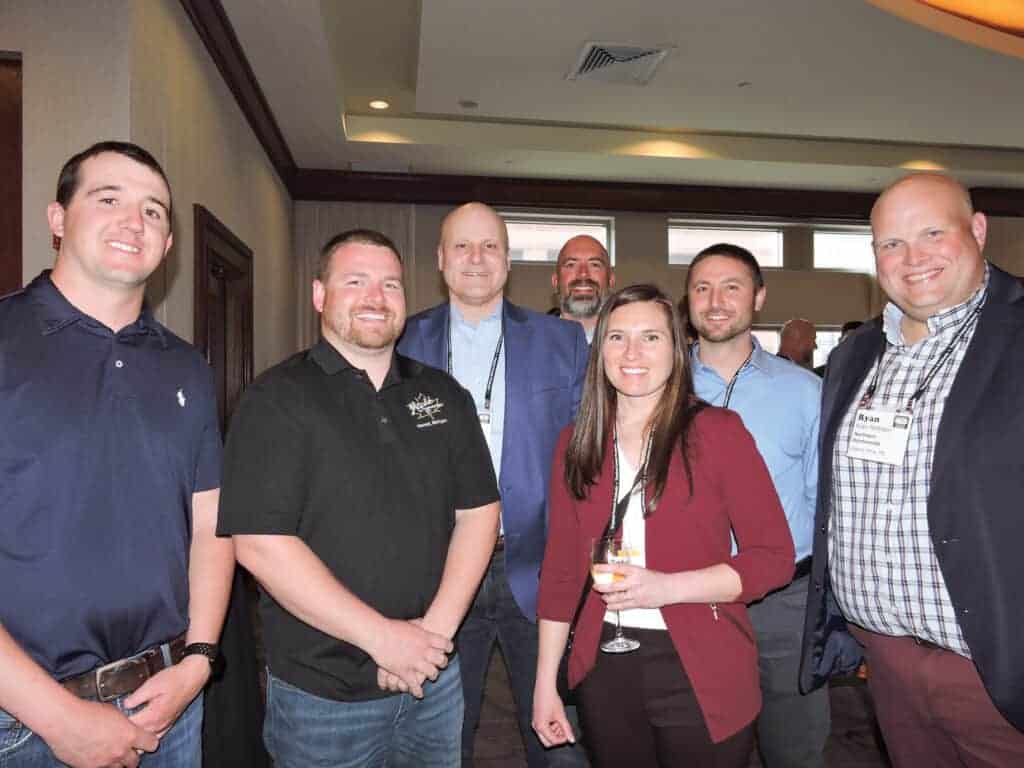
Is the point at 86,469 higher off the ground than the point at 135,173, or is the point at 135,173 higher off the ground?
the point at 135,173

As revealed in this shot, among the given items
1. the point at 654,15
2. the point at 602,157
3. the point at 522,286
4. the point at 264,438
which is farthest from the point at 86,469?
the point at 522,286

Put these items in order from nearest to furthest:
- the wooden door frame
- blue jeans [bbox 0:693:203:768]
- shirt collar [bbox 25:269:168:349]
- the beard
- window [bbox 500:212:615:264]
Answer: blue jeans [bbox 0:693:203:768], shirt collar [bbox 25:269:168:349], the beard, the wooden door frame, window [bbox 500:212:615:264]

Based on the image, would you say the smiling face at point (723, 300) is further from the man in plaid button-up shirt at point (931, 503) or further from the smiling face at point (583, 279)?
the smiling face at point (583, 279)

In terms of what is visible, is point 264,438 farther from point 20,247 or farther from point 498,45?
point 498,45

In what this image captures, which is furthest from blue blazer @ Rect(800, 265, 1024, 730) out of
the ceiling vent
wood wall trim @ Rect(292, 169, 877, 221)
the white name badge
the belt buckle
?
wood wall trim @ Rect(292, 169, 877, 221)

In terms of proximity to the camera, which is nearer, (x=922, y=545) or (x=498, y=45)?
(x=922, y=545)

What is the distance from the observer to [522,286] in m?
8.61

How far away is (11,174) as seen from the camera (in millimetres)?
2982

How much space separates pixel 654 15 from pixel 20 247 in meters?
3.65

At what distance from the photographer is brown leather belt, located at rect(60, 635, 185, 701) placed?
1474 millimetres

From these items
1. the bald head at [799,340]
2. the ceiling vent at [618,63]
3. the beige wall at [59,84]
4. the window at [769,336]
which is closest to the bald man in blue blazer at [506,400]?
the beige wall at [59,84]

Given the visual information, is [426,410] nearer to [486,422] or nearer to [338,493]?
[338,493]

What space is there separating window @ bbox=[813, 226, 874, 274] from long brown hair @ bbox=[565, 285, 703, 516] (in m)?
8.06

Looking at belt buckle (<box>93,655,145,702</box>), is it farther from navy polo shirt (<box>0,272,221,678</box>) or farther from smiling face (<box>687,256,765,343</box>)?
smiling face (<box>687,256,765,343</box>)
